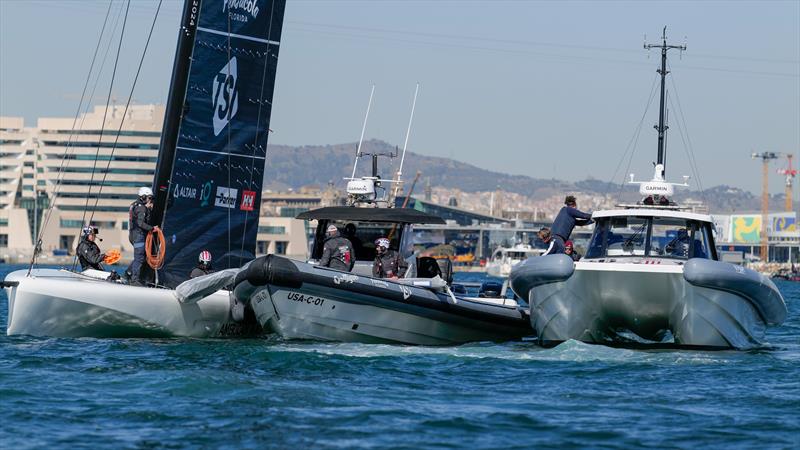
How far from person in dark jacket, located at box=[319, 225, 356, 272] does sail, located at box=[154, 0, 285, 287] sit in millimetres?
2349

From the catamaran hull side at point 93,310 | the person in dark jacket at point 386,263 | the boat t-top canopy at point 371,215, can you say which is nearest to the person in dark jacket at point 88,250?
the catamaran hull side at point 93,310

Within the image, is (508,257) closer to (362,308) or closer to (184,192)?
(184,192)

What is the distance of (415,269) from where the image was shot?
22.4 meters

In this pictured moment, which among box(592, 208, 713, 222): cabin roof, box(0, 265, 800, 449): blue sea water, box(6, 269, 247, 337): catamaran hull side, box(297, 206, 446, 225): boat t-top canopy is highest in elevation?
box(592, 208, 713, 222): cabin roof

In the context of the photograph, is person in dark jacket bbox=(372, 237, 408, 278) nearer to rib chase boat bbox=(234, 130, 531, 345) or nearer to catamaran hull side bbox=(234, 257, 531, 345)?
rib chase boat bbox=(234, 130, 531, 345)

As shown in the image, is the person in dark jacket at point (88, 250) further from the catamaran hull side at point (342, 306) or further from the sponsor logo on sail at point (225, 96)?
the catamaran hull side at point (342, 306)

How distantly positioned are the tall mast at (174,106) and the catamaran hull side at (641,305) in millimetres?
5664

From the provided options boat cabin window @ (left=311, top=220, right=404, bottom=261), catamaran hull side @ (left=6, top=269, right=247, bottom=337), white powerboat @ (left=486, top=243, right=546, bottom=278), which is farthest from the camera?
white powerboat @ (left=486, top=243, right=546, bottom=278)

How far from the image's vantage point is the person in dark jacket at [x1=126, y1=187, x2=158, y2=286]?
2053 cm

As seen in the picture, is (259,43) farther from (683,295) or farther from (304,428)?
(304,428)

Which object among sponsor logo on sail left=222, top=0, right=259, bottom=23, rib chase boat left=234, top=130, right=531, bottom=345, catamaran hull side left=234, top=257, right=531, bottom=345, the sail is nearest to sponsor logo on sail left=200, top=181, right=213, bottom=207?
the sail

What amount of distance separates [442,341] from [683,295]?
3.83 metres

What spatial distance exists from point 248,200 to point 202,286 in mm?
3611

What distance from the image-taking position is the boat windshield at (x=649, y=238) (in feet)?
64.5
